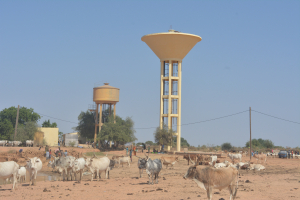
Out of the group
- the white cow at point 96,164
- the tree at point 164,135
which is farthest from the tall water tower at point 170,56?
the white cow at point 96,164

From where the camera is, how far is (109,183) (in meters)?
21.6

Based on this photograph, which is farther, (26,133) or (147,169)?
(26,133)

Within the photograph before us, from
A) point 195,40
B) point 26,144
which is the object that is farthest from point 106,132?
point 195,40

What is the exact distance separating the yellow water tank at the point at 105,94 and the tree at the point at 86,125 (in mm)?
8853

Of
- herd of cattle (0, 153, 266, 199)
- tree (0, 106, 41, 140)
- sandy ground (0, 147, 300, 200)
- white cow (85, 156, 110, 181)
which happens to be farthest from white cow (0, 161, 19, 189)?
tree (0, 106, 41, 140)

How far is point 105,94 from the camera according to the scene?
215 feet

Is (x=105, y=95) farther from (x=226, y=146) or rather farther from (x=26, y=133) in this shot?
(x=226, y=146)

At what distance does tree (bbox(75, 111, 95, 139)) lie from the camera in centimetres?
7394

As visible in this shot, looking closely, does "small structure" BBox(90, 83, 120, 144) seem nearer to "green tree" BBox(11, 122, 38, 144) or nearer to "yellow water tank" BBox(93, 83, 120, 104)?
"yellow water tank" BBox(93, 83, 120, 104)

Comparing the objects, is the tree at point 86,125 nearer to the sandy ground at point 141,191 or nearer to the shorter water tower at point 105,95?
the shorter water tower at point 105,95

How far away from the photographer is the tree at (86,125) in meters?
73.9

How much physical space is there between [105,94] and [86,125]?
11.7 m

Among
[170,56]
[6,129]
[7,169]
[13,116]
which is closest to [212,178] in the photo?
[7,169]

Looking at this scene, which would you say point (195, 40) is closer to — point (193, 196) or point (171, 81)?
point (171, 81)
